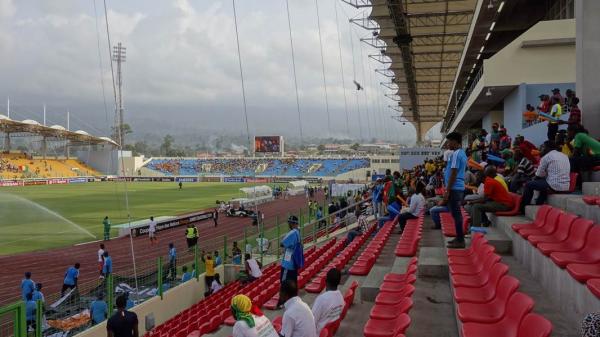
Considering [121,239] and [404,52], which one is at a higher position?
[404,52]

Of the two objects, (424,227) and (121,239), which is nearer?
(424,227)

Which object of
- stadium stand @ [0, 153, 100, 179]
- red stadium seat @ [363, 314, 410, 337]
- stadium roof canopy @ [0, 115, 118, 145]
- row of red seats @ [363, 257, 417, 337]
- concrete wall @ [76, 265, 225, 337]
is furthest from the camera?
stadium stand @ [0, 153, 100, 179]

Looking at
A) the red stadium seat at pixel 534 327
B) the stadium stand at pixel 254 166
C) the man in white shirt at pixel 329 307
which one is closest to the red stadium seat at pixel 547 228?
the man in white shirt at pixel 329 307

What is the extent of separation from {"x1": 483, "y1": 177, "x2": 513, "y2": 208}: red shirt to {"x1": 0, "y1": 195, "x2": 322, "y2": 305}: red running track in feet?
27.5

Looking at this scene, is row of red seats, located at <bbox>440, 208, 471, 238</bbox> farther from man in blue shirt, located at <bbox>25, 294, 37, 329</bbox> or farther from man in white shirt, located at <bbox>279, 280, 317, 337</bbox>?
man in blue shirt, located at <bbox>25, 294, 37, 329</bbox>

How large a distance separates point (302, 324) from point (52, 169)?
77822mm

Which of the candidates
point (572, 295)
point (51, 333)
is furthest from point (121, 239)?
point (572, 295)

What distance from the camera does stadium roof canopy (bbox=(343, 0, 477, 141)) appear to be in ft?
69.4

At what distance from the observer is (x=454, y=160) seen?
5.48m

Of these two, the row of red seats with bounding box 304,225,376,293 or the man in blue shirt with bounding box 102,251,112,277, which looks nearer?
the row of red seats with bounding box 304,225,376,293

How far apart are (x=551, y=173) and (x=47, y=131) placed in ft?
243

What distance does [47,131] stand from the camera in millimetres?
68750

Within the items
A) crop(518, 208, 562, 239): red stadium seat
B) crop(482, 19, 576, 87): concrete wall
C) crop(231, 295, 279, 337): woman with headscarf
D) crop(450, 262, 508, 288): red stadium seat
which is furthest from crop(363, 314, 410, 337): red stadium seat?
crop(482, 19, 576, 87): concrete wall

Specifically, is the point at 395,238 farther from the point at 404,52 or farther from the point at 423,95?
the point at 423,95
